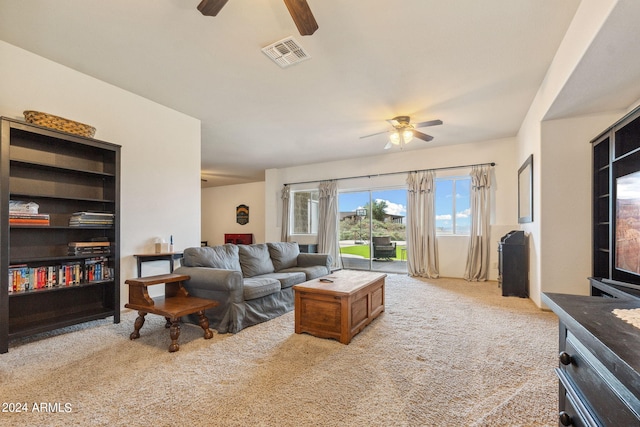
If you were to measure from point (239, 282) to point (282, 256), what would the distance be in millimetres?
1519

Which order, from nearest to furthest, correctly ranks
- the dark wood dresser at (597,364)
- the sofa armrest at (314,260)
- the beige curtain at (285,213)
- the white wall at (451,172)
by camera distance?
the dark wood dresser at (597,364)
the sofa armrest at (314,260)
the white wall at (451,172)
the beige curtain at (285,213)

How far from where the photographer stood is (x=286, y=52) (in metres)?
2.73

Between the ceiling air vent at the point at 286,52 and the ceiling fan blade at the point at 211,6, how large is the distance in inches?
33.2

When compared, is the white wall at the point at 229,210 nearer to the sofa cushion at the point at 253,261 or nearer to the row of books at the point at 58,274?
the sofa cushion at the point at 253,261

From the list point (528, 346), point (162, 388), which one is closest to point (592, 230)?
point (528, 346)

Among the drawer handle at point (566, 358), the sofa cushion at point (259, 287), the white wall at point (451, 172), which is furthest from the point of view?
the white wall at point (451, 172)

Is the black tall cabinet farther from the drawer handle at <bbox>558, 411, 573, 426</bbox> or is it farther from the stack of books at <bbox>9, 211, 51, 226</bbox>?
the stack of books at <bbox>9, 211, 51, 226</bbox>

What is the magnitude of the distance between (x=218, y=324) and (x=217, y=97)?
8.81ft

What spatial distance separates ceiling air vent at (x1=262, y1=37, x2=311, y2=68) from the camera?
2.60 meters

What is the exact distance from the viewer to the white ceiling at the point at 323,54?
7.39ft

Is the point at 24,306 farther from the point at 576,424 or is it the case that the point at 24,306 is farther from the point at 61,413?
the point at 576,424

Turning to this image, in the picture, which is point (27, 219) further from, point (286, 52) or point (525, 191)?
point (525, 191)

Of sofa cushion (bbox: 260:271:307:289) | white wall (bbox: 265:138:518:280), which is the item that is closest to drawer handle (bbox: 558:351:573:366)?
sofa cushion (bbox: 260:271:307:289)

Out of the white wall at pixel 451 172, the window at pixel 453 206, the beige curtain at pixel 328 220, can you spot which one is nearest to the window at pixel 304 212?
the beige curtain at pixel 328 220
